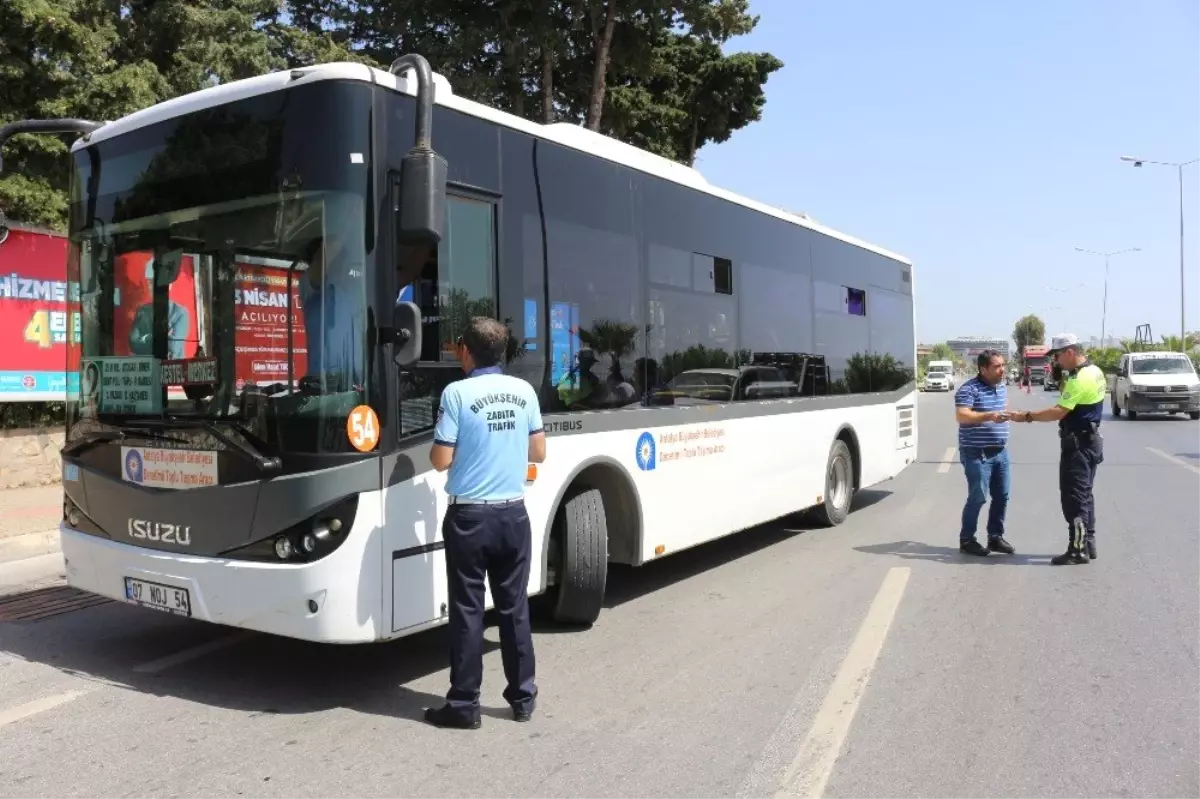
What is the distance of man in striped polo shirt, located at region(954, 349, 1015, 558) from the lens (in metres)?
8.32

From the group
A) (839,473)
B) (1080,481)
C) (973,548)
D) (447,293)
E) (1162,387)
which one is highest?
(447,293)

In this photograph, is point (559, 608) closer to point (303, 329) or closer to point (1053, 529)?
point (303, 329)

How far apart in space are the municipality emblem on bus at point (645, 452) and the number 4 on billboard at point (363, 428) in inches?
89.5

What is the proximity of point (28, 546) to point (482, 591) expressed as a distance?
6132 mm

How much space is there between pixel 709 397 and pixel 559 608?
216 centimetres

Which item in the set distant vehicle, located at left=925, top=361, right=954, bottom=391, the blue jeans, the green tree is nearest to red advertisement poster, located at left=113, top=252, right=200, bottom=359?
the blue jeans

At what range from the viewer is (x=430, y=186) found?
14.0 ft

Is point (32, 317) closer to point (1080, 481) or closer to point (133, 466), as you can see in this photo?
point (133, 466)

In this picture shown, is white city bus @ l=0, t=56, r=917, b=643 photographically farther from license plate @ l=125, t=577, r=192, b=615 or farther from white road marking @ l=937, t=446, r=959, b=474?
white road marking @ l=937, t=446, r=959, b=474

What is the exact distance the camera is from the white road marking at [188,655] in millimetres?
5301

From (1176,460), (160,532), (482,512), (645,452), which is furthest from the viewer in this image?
(1176,460)

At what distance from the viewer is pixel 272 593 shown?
173 inches

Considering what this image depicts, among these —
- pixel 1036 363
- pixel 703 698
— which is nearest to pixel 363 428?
pixel 703 698

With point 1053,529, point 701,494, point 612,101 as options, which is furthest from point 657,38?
point 701,494
